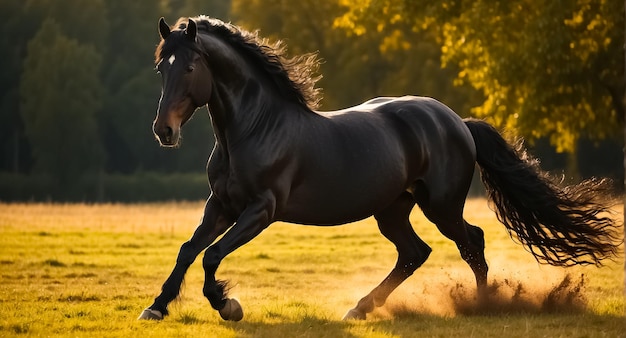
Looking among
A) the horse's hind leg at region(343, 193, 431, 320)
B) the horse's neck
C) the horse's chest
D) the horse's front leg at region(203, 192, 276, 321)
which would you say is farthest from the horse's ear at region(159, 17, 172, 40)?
the horse's hind leg at region(343, 193, 431, 320)

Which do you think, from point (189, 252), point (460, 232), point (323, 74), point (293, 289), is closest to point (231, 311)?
point (189, 252)

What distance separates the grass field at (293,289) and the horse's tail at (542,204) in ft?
1.28

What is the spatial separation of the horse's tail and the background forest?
40.9 ft

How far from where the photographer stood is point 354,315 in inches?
383

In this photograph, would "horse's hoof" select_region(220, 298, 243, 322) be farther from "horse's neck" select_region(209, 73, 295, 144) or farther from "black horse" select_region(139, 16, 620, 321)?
"horse's neck" select_region(209, 73, 295, 144)

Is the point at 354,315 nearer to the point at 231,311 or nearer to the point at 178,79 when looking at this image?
the point at 231,311

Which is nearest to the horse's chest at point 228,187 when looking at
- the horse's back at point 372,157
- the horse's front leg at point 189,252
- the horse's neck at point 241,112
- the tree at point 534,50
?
the horse's front leg at point 189,252

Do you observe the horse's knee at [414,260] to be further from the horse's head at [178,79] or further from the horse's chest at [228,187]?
the horse's head at [178,79]

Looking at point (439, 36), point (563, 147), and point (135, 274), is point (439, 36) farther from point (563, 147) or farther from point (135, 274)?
point (135, 274)

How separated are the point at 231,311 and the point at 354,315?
1.24m

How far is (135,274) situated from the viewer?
51.0 ft

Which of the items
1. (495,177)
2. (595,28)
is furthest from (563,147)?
(495,177)

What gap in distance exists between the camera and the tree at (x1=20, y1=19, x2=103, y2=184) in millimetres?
58750

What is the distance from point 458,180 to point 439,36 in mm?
18124
